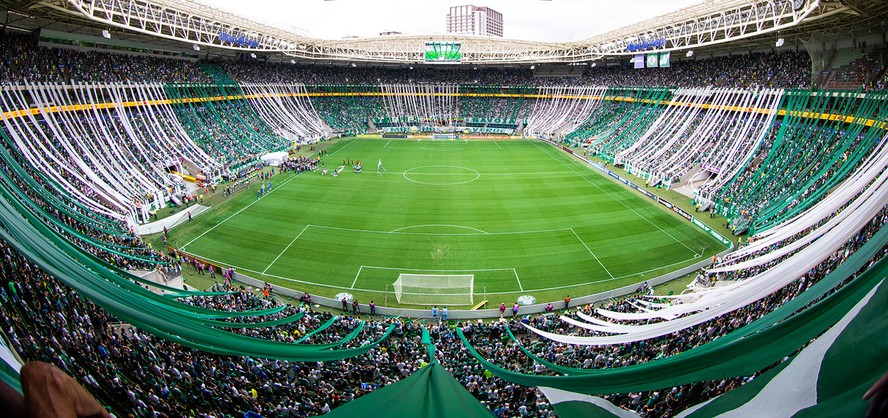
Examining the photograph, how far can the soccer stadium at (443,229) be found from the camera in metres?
7.69

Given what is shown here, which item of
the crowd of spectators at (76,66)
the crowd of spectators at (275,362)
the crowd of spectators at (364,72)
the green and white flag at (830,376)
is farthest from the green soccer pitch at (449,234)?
the crowd of spectators at (364,72)

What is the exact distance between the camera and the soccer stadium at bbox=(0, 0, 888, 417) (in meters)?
7.69

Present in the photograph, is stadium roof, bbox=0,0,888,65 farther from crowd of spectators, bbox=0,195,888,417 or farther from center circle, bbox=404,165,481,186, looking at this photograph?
center circle, bbox=404,165,481,186

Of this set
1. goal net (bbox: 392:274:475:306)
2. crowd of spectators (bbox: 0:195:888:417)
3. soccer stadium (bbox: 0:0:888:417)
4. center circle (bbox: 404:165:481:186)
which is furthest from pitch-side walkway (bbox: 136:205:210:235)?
center circle (bbox: 404:165:481:186)

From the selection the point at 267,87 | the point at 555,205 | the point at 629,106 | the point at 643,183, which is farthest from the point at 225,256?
the point at 629,106

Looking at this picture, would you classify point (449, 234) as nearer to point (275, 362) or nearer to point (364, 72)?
point (275, 362)

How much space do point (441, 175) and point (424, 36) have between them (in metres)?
37.8

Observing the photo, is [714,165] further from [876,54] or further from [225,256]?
[225,256]

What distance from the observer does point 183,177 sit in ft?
132

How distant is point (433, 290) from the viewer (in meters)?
23.1

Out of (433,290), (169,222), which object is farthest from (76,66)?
(433,290)

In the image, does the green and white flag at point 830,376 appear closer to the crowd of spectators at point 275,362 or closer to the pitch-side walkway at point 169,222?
the crowd of spectators at point 275,362

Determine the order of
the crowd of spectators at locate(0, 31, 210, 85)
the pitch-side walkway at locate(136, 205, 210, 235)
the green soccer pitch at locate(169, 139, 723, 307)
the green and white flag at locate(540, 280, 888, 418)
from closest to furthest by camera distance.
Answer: the green and white flag at locate(540, 280, 888, 418)
the green soccer pitch at locate(169, 139, 723, 307)
the pitch-side walkway at locate(136, 205, 210, 235)
the crowd of spectators at locate(0, 31, 210, 85)

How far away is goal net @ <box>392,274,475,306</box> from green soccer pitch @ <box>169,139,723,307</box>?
62 cm
